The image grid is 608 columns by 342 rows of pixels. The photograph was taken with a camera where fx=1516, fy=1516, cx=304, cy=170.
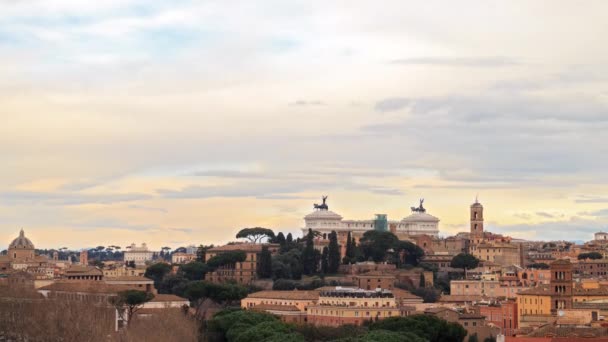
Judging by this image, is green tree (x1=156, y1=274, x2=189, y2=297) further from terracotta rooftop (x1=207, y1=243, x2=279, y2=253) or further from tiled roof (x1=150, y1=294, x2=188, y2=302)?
tiled roof (x1=150, y1=294, x2=188, y2=302)

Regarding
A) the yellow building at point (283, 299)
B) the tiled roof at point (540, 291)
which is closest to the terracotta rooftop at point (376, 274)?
the yellow building at point (283, 299)

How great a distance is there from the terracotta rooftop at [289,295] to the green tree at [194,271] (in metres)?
15.7

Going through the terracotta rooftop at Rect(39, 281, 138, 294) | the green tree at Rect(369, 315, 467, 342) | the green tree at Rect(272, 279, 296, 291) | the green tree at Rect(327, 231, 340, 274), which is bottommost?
the green tree at Rect(369, 315, 467, 342)

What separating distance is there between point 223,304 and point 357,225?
46.8m

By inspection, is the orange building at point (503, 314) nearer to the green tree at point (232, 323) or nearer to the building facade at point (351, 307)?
the building facade at point (351, 307)

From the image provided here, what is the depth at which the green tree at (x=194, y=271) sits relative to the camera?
94.9 m

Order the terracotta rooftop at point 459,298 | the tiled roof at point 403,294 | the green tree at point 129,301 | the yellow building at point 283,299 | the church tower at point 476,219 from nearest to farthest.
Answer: the green tree at point 129,301 → the yellow building at point 283,299 → the tiled roof at point 403,294 → the terracotta rooftop at point 459,298 → the church tower at point 476,219

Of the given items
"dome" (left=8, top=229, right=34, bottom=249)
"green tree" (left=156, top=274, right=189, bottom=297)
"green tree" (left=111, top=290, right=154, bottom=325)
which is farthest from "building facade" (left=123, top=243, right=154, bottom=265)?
"green tree" (left=111, top=290, right=154, bottom=325)

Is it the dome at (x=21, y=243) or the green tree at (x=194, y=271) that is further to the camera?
the dome at (x=21, y=243)

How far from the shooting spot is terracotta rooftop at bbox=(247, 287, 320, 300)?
249 ft

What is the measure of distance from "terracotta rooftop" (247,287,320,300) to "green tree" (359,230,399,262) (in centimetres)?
2129

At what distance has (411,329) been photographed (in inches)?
2377

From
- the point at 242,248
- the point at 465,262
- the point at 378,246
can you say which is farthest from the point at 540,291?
the point at 242,248

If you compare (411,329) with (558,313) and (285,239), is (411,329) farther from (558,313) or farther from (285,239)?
(285,239)
